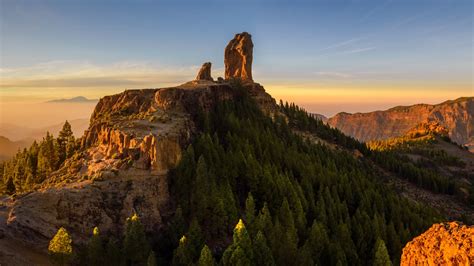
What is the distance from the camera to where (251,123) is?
146 metres

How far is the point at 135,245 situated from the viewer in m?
69.2

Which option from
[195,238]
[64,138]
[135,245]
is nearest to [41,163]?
[64,138]

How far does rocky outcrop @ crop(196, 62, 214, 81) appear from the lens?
190075 millimetres

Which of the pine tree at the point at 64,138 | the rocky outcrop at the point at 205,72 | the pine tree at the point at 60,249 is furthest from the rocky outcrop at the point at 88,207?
the rocky outcrop at the point at 205,72

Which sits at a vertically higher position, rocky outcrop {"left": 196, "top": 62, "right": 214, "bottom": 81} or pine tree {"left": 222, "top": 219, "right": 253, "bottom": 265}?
rocky outcrop {"left": 196, "top": 62, "right": 214, "bottom": 81}

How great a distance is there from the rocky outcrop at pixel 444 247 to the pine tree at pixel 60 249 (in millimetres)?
50119

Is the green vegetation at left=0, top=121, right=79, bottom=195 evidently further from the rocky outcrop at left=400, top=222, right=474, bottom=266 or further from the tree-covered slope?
the rocky outcrop at left=400, top=222, right=474, bottom=266

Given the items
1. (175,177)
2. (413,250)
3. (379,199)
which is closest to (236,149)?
(175,177)

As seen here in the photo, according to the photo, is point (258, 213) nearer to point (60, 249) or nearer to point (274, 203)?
point (274, 203)

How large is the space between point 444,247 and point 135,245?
2072 inches

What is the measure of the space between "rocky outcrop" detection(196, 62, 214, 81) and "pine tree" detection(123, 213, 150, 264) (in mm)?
126175

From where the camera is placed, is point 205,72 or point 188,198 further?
point 205,72

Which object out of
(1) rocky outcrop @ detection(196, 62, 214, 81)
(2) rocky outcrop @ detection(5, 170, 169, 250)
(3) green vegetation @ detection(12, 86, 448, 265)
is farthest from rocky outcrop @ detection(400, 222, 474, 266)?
(1) rocky outcrop @ detection(196, 62, 214, 81)

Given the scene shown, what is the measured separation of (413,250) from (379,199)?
335 feet
